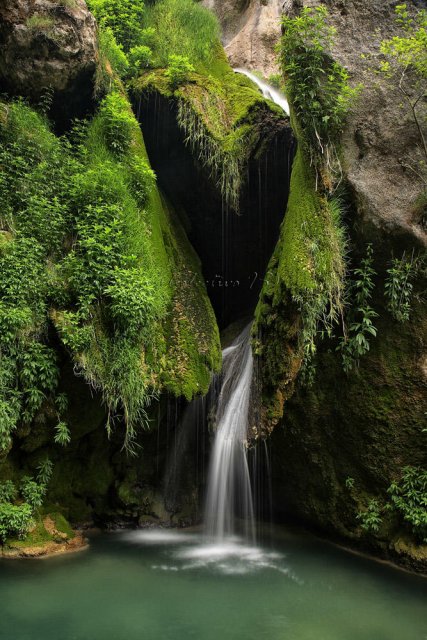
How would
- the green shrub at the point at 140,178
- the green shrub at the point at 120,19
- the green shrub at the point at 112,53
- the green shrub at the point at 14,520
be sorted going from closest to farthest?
the green shrub at the point at 14,520 < the green shrub at the point at 140,178 < the green shrub at the point at 112,53 < the green shrub at the point at 120,19

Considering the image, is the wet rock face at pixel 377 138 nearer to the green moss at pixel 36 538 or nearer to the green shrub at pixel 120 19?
the green shrub at pixel 120 19

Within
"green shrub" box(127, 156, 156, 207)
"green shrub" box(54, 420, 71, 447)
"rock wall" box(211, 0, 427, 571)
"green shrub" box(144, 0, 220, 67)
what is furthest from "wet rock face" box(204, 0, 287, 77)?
"green shrub" box(54, 420, 71, 447)

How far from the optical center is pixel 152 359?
300 inches

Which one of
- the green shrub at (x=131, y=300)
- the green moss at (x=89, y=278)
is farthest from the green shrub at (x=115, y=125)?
the green shrub at (x=131, y=300)

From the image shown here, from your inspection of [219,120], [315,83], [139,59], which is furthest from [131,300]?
[139,59]

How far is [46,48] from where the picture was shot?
8.02 m

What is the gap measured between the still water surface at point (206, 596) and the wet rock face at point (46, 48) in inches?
290

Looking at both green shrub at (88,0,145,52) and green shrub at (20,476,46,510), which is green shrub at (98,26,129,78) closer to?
green shrub at (88,0,145,52)

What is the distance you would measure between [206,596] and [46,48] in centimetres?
840

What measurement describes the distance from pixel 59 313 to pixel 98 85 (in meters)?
4.47

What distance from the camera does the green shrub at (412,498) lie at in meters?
6.81

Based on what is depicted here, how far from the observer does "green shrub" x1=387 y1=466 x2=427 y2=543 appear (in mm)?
6812

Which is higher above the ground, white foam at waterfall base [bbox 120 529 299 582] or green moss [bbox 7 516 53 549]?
green moss [bbox 7 516 53 549]

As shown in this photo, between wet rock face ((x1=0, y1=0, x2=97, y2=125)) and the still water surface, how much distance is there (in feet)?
24.2
